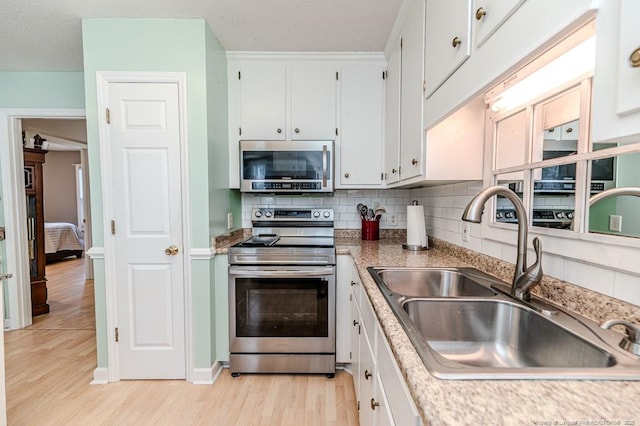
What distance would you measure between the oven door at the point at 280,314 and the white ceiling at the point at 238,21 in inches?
62.8

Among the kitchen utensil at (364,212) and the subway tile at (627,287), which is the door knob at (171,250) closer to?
the kitchen utensil at (364,212)

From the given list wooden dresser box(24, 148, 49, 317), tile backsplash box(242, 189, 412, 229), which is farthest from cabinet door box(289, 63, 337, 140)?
wooden dresser box(24, 148, 49, 317)

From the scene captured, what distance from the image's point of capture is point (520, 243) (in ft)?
3.56

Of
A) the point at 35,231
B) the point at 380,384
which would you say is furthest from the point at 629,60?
the point at 35,231

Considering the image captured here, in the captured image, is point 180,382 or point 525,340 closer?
point 525,340

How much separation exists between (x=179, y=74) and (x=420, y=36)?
1459 mm

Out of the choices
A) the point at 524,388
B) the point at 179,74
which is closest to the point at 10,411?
the point at 179,74

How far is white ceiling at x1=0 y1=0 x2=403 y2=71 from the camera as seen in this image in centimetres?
178

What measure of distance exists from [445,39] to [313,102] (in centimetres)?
132

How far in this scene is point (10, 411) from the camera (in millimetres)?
1818

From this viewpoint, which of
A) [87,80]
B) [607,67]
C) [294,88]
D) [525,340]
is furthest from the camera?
[294,88]

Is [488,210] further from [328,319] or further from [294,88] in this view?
[294,88]

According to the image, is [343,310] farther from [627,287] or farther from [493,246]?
[627,287]

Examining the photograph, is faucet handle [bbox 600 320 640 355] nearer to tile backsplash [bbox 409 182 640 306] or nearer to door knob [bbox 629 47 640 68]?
tile backsplash [bbox 409 182 640 306]
